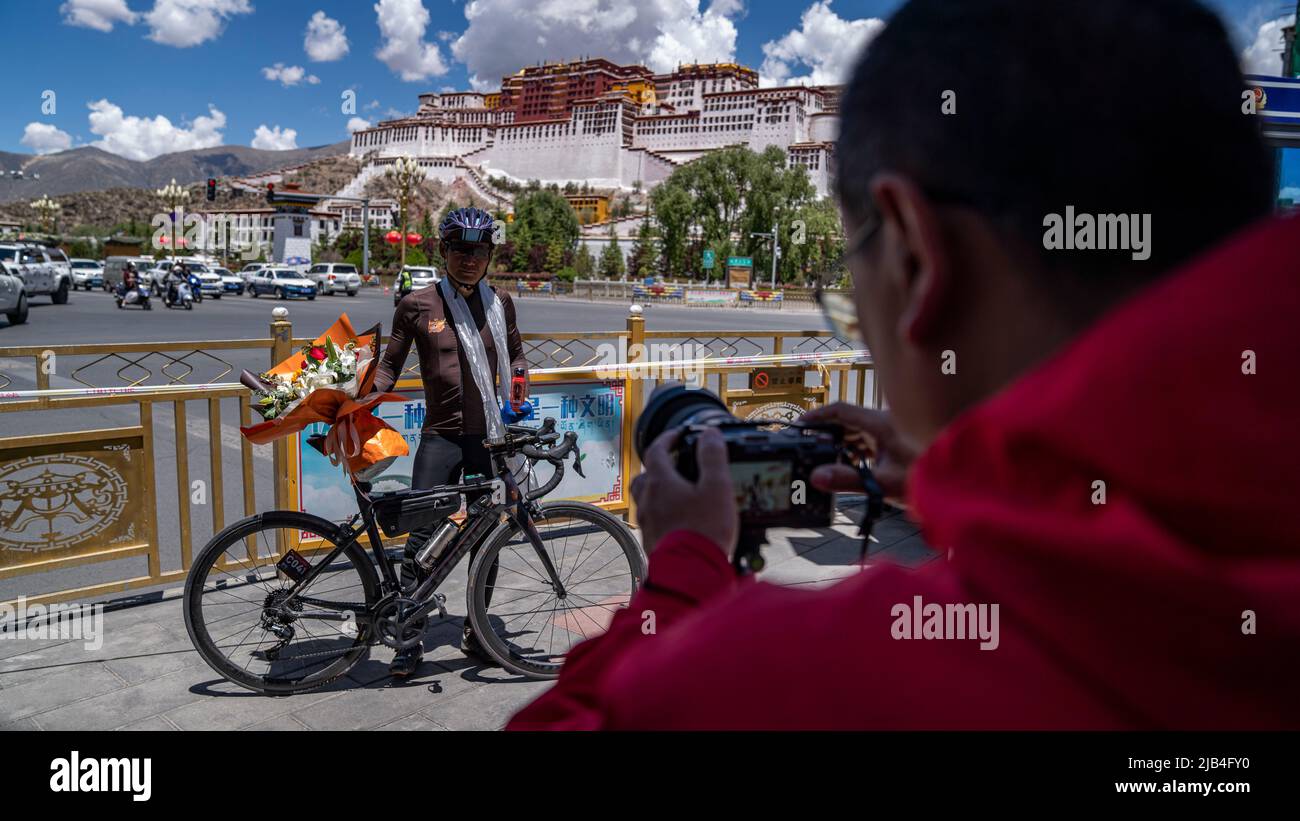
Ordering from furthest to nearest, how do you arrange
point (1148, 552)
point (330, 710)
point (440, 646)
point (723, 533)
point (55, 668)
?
point (440, 646) → point (55, 668) → point (330, 710) → point (723, 533) → point (1148, 552)

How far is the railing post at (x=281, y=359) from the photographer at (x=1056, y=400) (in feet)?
15.8

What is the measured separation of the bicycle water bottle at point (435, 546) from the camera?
3.93 metres

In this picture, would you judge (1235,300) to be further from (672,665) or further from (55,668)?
(55,668)

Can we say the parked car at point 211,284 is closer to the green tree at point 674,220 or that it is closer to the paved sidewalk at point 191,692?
the green tree at point 674,220

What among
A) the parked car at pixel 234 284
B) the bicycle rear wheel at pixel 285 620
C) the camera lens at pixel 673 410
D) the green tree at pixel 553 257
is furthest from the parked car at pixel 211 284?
the camera lens at pixel 673 410

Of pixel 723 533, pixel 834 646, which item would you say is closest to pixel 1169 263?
pixel 834 646

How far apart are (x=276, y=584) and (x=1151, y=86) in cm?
475

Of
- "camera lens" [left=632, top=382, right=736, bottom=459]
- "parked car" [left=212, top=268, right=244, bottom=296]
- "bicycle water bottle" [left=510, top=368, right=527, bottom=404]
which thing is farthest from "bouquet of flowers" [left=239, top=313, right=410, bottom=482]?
"parked car" [left=212, top=268, right=244, bottom=296]

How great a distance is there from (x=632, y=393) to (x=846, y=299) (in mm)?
5716

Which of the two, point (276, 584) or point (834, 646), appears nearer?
point (834, 646)

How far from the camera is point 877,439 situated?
3.99 ft

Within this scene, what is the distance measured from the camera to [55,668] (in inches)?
160

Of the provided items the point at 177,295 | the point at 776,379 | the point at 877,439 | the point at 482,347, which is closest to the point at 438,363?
the point at 482,347

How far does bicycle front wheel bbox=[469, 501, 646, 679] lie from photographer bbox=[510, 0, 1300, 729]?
3.36 m
